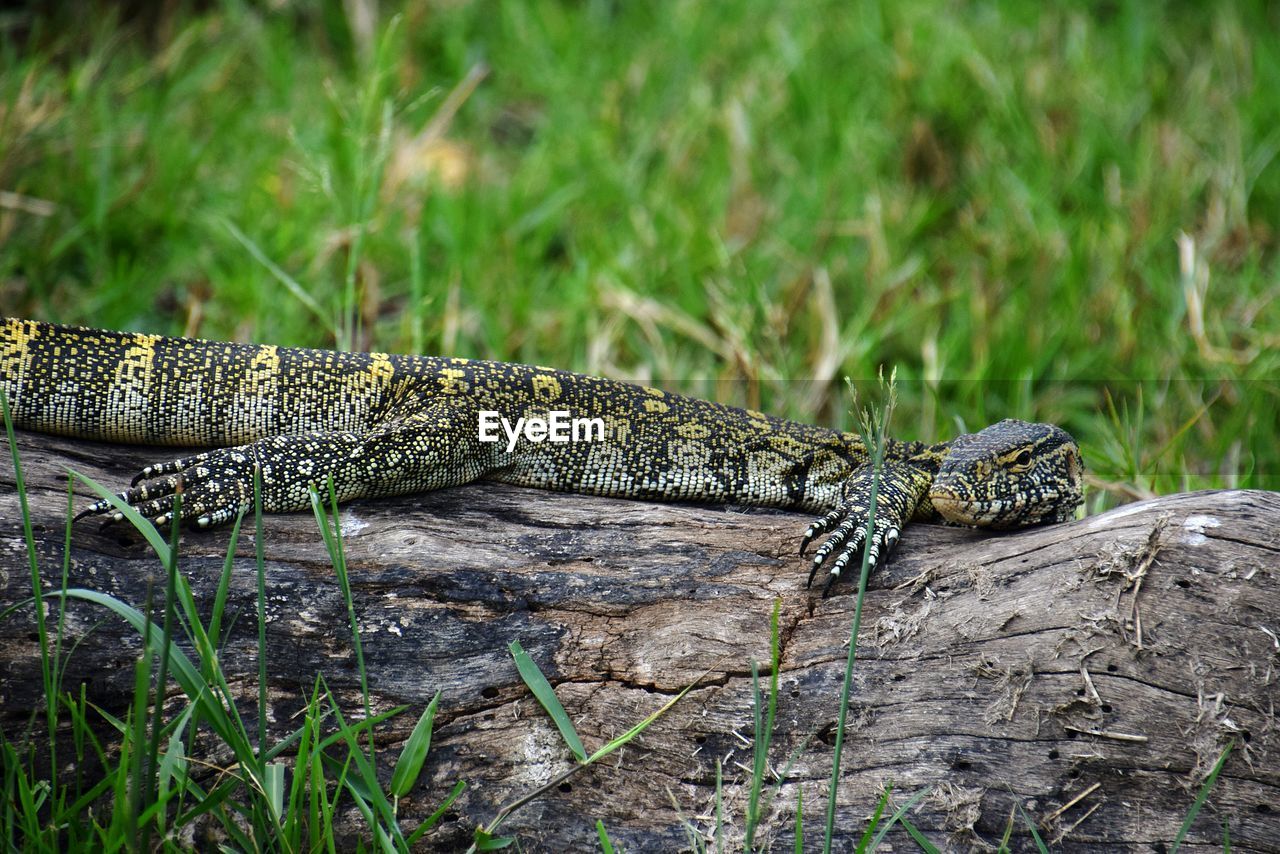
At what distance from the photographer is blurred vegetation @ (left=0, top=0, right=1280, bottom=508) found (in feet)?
22.4

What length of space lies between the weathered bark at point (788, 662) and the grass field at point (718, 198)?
1810mm

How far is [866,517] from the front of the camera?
439cm

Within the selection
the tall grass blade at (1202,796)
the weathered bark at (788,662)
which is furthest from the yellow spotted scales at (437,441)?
the tall grass blade at (1202,796)

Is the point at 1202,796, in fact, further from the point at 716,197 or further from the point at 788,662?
the point at 716,197

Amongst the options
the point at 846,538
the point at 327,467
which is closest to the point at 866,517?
the point at 846,538

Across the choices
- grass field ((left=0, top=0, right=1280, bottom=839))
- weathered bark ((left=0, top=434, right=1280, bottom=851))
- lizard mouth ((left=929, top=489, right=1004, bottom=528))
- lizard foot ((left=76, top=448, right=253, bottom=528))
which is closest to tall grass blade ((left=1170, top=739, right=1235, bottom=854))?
weathered bark ((left=0, top=434, right=1280, bottom=851))

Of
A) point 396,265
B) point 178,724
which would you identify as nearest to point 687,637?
point 178,724

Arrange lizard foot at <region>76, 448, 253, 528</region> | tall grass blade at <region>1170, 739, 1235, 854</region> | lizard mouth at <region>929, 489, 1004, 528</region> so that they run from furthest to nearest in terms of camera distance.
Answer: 1. lizard mouth at <region>929, 489, 1004, 528</region>
2. lizard foot at <region>76, 448, 253, 528</region>
3. tall grass blade at <region>1170, 739, 1235, 854</region>

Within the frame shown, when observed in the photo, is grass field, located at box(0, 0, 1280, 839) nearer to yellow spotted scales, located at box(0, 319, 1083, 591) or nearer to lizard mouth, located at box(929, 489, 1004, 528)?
yellow spotted scales, located at box(0, 319, 1083, 591)

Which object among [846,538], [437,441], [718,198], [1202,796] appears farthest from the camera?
[718,198]

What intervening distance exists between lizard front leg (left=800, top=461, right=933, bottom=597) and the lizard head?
17 centimetres

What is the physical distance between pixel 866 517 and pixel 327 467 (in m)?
2.12

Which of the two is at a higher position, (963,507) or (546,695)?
(963,507)

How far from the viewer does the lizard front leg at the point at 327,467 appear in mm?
4098
